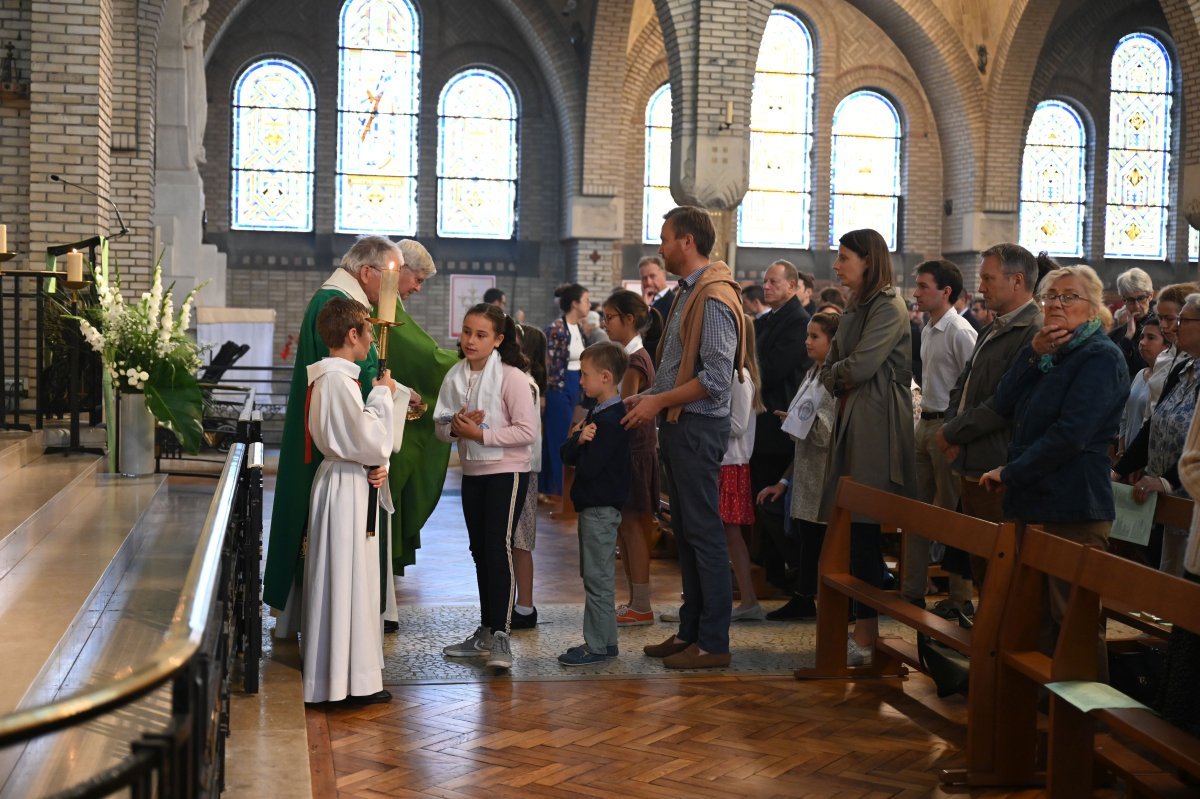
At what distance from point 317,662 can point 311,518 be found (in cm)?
50

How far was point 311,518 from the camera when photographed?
4.53 meters

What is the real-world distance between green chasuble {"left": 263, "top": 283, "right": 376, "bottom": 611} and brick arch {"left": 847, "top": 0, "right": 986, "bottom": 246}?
52.3 ft

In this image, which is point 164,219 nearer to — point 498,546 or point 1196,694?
point 498,546

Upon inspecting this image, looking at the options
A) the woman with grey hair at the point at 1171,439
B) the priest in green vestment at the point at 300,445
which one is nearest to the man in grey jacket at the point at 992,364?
the woman with grey hair at the point at 1171,439

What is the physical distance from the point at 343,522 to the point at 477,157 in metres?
16.1

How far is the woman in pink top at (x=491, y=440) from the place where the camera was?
505 centimetres

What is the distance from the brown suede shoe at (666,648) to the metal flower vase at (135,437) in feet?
10.3

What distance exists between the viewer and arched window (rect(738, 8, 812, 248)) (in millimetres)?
20312

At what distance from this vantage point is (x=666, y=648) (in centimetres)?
532

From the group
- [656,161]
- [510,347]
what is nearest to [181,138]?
[656,161]

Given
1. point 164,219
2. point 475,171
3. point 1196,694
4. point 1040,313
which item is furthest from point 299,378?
point 475,171

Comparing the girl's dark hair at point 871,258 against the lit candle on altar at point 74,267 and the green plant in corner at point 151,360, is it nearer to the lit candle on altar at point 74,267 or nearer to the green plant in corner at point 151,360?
the green plant in corner at point 151,360

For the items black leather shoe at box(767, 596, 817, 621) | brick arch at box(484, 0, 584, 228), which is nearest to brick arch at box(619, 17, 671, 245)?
brick arch at box(484, 0, 584, 228)

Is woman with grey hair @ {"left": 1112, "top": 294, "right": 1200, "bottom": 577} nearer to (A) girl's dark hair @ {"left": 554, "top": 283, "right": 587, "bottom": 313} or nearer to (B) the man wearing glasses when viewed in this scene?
(B) the man wearing glasses
